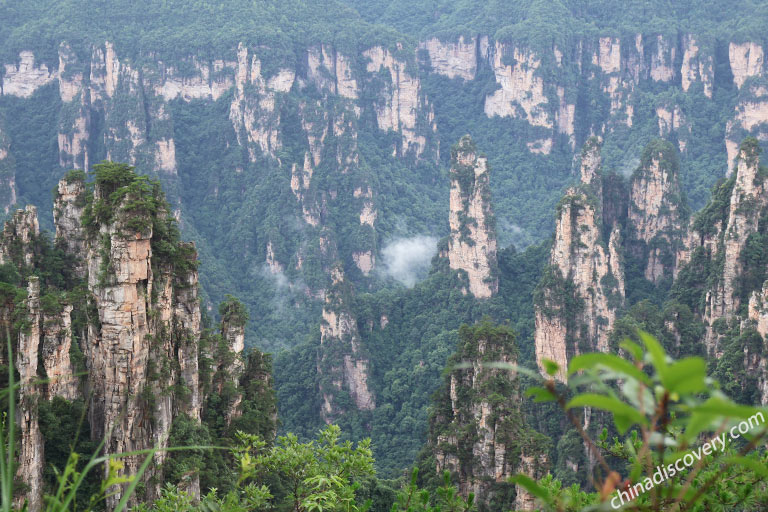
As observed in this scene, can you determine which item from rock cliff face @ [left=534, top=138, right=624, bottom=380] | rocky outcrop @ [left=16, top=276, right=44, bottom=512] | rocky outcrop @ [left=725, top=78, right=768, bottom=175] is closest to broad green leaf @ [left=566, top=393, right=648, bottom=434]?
rocky outcrop @ [left=16, top=276, right=44, bottom=512]

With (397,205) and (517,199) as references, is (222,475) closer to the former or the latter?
(397,205)

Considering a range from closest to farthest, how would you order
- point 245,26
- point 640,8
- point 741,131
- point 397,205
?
point 741,131 → point 397,205 → point 245,26 → point 640,8

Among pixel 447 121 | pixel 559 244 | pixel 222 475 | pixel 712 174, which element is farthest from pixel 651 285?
pixel 447 121

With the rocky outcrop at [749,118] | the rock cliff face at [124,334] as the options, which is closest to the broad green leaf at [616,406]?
the rock cliff face at [124,334]

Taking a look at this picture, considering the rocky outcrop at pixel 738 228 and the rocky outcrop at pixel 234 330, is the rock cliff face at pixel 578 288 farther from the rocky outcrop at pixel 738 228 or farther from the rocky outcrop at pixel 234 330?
the rocky outcrop at pixel 234 330

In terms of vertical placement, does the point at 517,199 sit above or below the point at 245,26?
below

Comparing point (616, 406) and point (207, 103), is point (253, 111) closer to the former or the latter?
point (207, 103)
